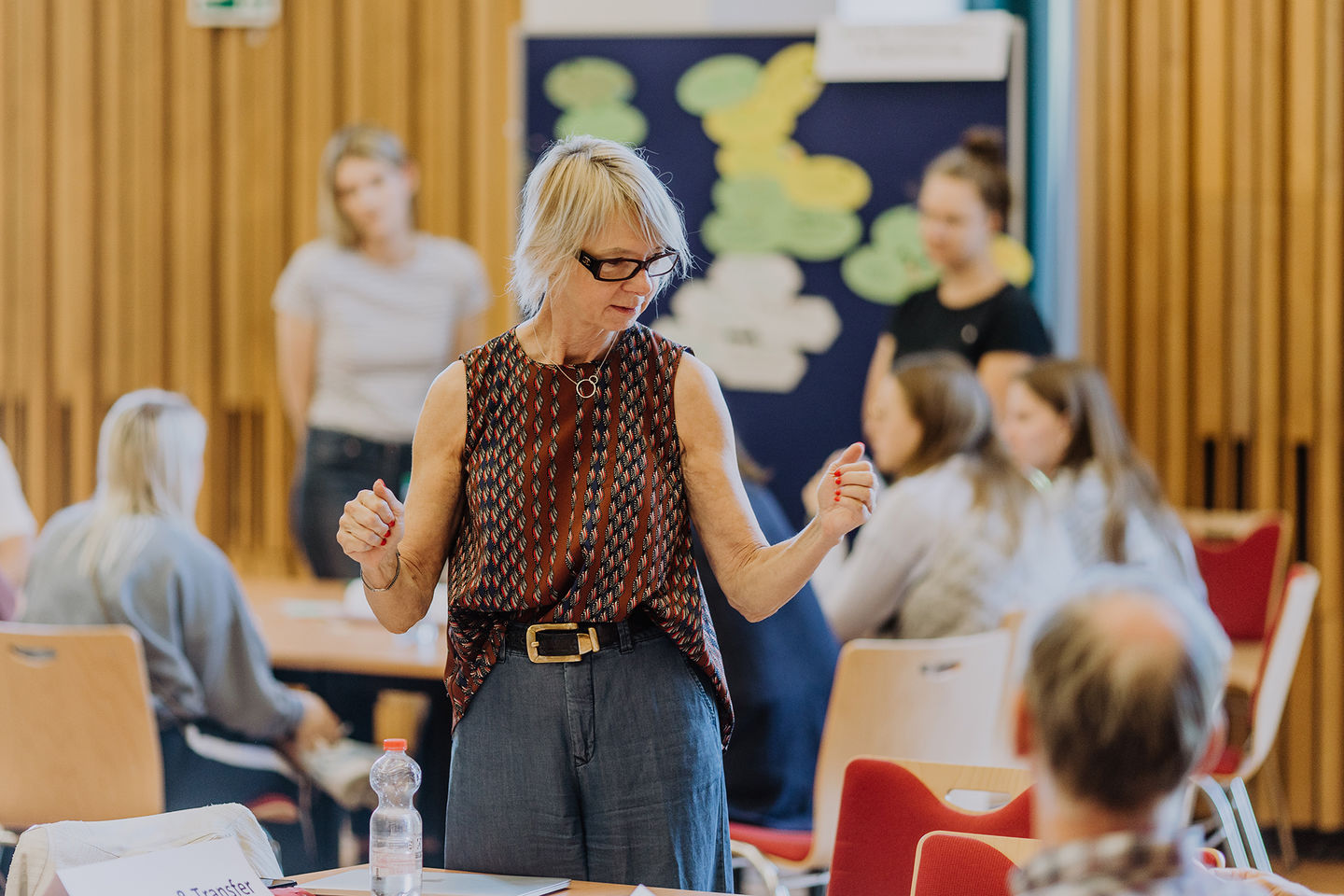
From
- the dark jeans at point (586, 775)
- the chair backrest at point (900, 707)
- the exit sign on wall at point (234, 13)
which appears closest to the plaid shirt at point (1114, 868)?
the dark jeans at point (586, 775)

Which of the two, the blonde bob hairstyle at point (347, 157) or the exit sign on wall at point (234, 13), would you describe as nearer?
the blonde bob hairstyle at point (347, 157)

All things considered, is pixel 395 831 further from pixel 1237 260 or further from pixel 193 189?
pixel 193 189

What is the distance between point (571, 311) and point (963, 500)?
64.0 inches

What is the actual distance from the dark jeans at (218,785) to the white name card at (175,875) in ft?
4.78

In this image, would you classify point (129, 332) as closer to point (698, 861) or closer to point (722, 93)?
point (722, 93)

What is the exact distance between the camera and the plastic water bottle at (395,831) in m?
1.65

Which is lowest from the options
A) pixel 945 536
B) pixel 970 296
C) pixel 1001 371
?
pixel 945 536

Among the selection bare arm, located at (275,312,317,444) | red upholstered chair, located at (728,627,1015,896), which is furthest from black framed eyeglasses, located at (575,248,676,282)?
bare arm, located at (275,312,317,444)

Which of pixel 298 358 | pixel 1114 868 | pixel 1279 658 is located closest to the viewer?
pixel 1114 868

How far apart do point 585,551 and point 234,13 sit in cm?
451

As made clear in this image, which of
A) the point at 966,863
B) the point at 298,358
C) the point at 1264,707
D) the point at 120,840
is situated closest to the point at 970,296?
the point at 1264,707

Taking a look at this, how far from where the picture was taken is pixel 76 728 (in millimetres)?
2811

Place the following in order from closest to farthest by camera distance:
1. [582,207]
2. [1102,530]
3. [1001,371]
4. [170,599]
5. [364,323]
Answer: [582,207] < [170,599] < [1102,530] < [1001,371] < [364,323]

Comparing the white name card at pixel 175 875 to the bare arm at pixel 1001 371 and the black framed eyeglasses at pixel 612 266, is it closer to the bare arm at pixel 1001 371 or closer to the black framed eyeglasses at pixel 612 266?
the black framed eyeglasses at pixel 612 266
